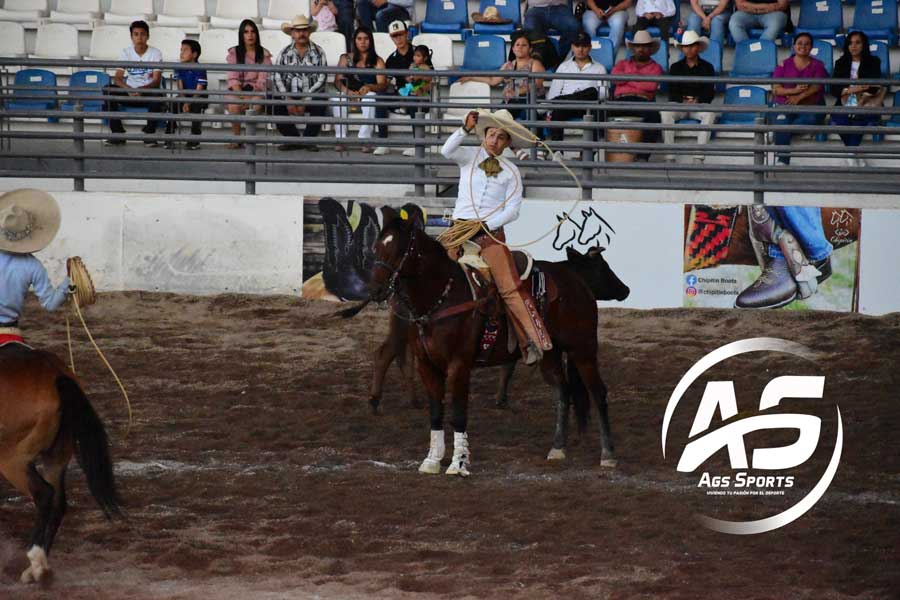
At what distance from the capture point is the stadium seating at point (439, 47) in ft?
56.3

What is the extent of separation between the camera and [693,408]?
1157 centimetres

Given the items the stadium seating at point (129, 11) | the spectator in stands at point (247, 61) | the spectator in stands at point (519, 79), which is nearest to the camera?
the spectator in stands at point (519, 79)

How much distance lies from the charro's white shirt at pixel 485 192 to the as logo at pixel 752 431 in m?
2.36

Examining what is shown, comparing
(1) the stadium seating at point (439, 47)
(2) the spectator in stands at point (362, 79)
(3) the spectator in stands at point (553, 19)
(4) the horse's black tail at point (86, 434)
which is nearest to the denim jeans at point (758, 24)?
(3) the spectator in stands at point (553, 19)

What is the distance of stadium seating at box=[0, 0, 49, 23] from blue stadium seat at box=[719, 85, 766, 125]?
9.30 meters

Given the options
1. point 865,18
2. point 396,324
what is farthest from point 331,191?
point 865,18

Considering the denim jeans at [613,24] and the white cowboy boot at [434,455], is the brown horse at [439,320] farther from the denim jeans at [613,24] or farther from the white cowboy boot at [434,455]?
the denim jeans at [613,24]

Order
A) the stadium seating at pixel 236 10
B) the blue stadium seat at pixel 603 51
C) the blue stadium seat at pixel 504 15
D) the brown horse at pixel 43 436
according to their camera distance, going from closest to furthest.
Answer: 1. the brown horse at pixel 43 436
2. the blue stadium seat at pixel 603 51
3. the blue stadium seat at pixel 504 15
4. the stadium seating at pixel 236 10

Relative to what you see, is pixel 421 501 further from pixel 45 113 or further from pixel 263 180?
pixel 45 113

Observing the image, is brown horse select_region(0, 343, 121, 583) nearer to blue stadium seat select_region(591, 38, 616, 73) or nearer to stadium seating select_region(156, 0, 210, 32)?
blue stadium seat select_region(591, 38, 616, 73)

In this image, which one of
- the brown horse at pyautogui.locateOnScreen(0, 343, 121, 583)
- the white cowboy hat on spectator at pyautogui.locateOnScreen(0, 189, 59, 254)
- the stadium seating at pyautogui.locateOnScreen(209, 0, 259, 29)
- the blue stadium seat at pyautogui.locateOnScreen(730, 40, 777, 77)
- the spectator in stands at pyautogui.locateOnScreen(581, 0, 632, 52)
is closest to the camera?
the brown horse at pyautogui.locateOnScreen(0, 343, 121, 583)

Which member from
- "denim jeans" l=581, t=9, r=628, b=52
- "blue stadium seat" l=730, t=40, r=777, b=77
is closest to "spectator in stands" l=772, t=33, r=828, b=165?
"blue stadium seat" l=730, t=40, r=777, b=77

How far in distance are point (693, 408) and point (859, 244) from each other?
12.8ft

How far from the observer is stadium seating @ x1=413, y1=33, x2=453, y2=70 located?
17.2 metres
